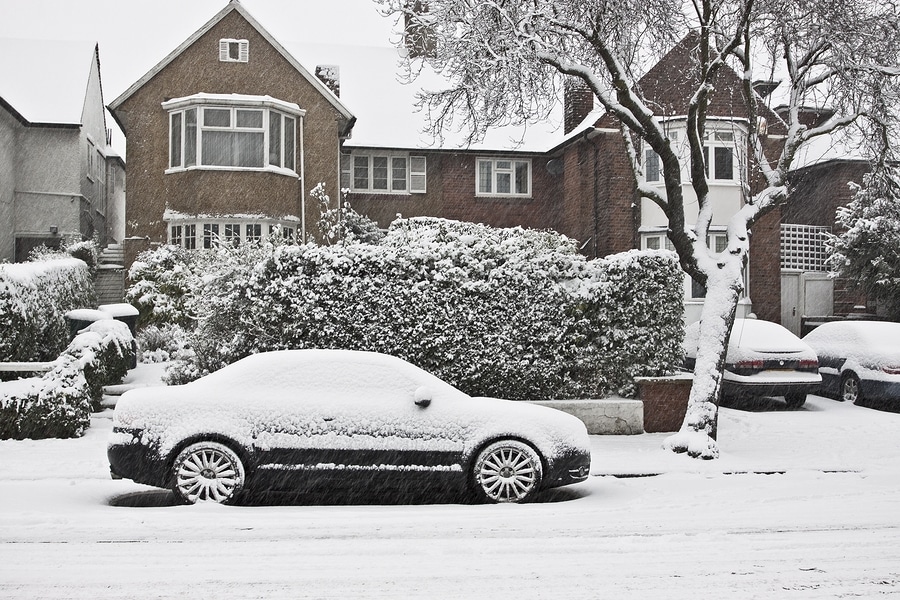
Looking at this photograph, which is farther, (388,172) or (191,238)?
(388,172)

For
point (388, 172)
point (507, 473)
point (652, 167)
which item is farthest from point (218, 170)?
point (507, 473)

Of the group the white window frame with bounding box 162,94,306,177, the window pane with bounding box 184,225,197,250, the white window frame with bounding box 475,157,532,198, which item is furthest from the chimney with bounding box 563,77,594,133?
the window pane with bounding box 184,225,197,250

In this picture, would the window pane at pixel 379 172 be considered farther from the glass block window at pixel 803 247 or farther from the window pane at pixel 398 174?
the glass block window at pixel 803 247

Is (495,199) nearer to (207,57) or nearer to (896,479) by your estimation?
(207,57)

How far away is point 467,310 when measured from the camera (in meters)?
11.2

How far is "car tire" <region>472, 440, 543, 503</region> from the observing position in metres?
7.37

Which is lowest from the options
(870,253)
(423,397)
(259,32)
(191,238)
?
(423,397)

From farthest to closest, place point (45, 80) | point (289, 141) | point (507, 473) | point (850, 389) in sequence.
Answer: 1. point (45, 80)
2. point (289, 141)
3. point (850, 389)
4. point (507, 473)

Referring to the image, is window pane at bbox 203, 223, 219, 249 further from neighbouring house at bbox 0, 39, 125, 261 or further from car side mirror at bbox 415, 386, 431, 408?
car side mirror at bbox 415, 386, 431, 408

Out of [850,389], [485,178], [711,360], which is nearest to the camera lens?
[711,360]

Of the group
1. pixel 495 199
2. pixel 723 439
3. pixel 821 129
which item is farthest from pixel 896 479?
pixel 495 199

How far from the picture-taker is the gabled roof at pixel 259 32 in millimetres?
20281

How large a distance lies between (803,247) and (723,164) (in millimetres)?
5166

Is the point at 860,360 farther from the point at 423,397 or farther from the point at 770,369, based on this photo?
the point at 423,397
